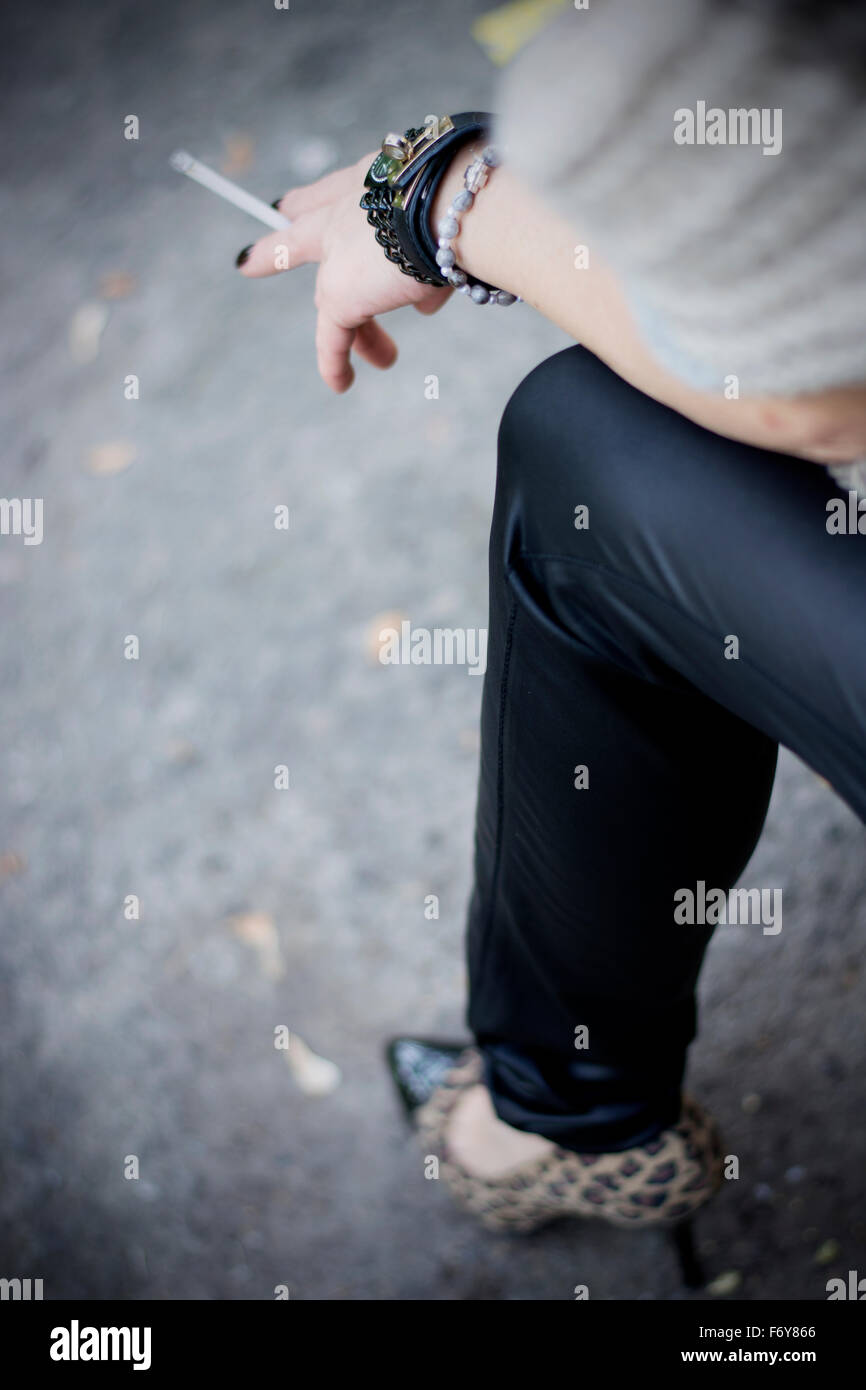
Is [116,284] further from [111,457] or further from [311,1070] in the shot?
[311,1070]

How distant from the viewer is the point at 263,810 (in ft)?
5.34

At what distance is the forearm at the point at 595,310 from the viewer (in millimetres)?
552

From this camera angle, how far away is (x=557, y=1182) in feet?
3.89

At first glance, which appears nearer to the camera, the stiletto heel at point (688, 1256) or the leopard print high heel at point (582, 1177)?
the leopard print high heel at point (582, 1177)

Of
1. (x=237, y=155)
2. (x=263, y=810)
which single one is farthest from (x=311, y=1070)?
(x=237, y=155)

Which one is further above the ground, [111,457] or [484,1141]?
[111,457]

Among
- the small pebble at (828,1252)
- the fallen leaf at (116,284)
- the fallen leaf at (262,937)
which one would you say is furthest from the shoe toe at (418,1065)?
the fallen leaf at (116,284)

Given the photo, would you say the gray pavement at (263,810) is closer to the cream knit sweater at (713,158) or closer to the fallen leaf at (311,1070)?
the fallen leaf at (311,1070)

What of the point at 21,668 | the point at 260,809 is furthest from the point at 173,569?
the point at 260,809

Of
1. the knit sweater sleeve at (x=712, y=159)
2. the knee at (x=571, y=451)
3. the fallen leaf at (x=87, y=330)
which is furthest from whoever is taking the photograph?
the fallen leaf at (x=87, y=330)

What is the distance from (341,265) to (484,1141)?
981 mm

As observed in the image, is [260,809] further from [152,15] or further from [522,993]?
[152,15]

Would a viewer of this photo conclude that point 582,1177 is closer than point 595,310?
No

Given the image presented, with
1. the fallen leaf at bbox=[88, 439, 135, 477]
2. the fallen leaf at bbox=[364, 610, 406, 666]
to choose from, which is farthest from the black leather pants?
the fallen leaf at bbox=[88, 439, 135, 477]
